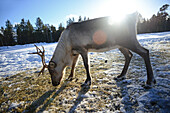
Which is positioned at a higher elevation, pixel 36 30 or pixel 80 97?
pixel 36 30

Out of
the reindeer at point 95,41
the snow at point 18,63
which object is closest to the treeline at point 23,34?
the snow at point 18,63

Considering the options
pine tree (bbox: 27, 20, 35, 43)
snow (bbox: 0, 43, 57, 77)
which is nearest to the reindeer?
snow (bbox: 0, 43, 57, 77)

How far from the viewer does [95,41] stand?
3215 mm

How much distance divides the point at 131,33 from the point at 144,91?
1.76 metres

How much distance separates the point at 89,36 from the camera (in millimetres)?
3223

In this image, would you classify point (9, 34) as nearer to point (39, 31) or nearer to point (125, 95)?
point (39, 31)

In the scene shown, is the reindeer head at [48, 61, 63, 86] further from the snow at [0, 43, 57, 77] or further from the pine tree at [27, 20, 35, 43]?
the pine tree at [27, 20, 35, 43]

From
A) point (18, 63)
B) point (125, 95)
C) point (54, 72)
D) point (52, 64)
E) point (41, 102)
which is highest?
point (52, 64)

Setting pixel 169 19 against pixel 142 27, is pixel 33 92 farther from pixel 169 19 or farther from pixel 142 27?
pixel 169 19

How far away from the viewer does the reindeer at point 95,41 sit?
2895 millimetres

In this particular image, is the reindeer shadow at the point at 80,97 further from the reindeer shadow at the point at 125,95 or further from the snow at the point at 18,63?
the snow at the point at 18,63

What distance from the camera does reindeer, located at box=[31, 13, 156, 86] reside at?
289 cm

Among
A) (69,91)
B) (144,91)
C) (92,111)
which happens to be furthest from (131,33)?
(69,91)

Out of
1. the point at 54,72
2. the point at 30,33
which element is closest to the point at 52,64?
the point at 54,72
